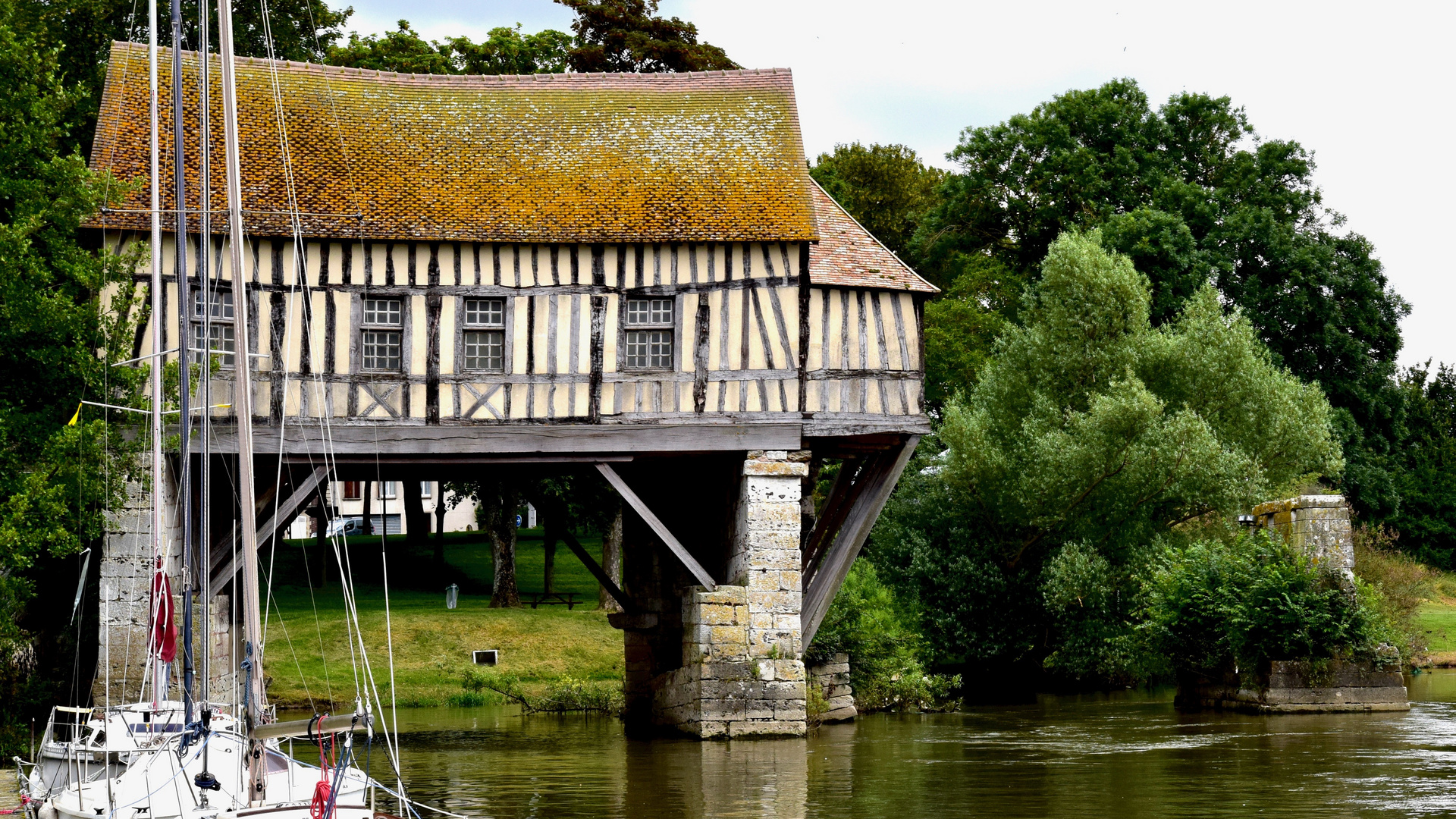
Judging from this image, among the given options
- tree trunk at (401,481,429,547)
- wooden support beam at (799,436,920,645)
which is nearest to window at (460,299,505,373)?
wooden support beam at (799,436,920,645)

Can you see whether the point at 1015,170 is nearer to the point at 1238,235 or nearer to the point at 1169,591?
the point at 1238,235

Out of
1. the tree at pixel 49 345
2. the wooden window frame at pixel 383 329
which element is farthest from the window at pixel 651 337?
the tree at pixel 49 345

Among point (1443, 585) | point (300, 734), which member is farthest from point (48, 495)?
point (1443, 585)

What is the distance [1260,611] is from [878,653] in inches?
242

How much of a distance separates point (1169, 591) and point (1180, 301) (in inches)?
495

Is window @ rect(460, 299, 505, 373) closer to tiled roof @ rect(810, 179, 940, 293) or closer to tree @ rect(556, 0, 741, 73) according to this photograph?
tiled roof @ rect(810, 179, 940, 293)

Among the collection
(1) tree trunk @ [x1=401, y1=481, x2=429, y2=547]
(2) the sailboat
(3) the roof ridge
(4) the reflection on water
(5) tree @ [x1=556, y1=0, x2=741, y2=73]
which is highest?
(5) tree @ [x1=556, y1=0, x2=741, y2=73]

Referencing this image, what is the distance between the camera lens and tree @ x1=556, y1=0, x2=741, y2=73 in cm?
3581

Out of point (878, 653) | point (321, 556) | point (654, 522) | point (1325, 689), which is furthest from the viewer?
point (321, 556)

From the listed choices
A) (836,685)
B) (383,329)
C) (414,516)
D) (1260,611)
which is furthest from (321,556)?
(1260,611)

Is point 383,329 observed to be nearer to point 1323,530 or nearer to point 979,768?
point 979,768

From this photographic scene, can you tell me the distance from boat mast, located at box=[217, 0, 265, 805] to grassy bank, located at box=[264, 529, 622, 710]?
49.5 feet

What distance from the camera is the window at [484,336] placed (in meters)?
19.7

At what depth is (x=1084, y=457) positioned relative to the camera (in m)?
25.7
